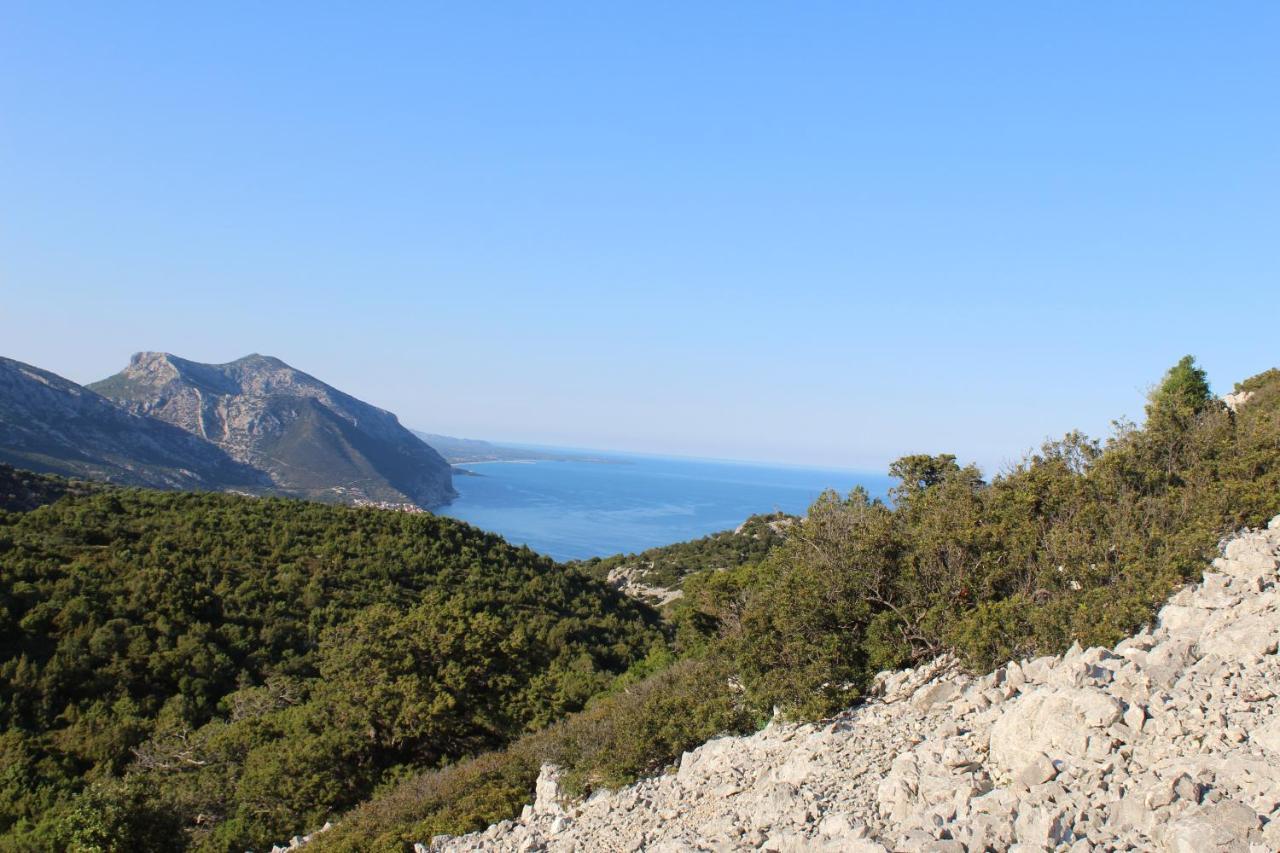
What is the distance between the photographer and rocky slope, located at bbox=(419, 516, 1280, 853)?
6.29 metres

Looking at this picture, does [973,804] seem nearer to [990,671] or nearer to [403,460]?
[990,671]

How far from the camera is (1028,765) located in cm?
748

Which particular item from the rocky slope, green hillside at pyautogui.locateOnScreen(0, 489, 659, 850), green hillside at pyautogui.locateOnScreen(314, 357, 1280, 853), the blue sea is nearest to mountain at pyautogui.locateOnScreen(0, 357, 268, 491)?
the blue sea

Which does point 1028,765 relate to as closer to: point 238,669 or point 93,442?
point 238,669

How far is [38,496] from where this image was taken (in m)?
42.4

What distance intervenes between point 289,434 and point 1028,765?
15530 centimetres

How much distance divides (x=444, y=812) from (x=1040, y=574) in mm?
11326

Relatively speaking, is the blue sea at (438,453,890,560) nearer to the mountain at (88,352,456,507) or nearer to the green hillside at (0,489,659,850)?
the mountain at (88,352,456,507)

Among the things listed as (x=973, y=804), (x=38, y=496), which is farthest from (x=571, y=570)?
(x=973, y=804)

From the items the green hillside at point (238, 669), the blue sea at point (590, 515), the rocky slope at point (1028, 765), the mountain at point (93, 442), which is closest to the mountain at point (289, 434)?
the mountain at point (93, 442)

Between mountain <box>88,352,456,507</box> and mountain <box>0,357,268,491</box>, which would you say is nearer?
mountain <box>0,357,268,491</box>

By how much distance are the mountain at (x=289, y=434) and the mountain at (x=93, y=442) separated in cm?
858

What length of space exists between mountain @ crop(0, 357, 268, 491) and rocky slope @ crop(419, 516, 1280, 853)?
338 feet

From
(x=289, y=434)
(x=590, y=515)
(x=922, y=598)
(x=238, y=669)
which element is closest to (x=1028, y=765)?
(x=922, y=598)
